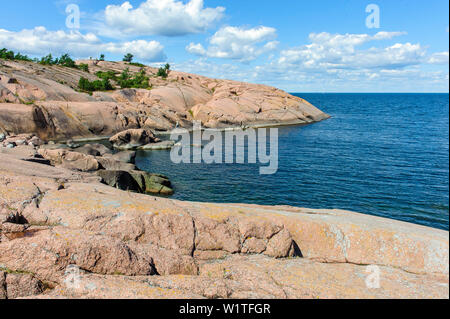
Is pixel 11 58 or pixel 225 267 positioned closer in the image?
pixel 225 267

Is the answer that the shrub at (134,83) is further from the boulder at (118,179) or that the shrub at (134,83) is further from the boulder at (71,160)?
the boulder at (118,179)

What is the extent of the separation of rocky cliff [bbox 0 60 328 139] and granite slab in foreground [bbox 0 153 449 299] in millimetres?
45438

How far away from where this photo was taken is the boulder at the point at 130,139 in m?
49.7

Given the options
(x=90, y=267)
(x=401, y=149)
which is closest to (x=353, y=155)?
(x=401, y=149)

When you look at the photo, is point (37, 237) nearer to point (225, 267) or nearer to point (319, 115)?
point (225, 267)

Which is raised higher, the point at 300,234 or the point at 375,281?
the point at 300,234

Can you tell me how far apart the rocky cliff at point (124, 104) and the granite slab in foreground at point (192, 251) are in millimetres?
45438

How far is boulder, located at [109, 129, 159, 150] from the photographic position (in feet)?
163

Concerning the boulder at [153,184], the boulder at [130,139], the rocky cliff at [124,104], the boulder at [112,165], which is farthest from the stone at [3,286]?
the rocky cliff at [124,104]

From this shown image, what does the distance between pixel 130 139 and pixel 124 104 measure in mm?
17147

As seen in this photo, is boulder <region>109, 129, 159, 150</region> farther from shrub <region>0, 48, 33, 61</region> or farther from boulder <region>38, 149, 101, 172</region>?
shrub <region>0, 48, 33, 61</region>

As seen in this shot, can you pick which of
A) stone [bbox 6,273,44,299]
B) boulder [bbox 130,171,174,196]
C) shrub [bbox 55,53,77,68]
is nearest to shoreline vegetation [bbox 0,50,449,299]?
stone [bbox 6,273,44,299]
